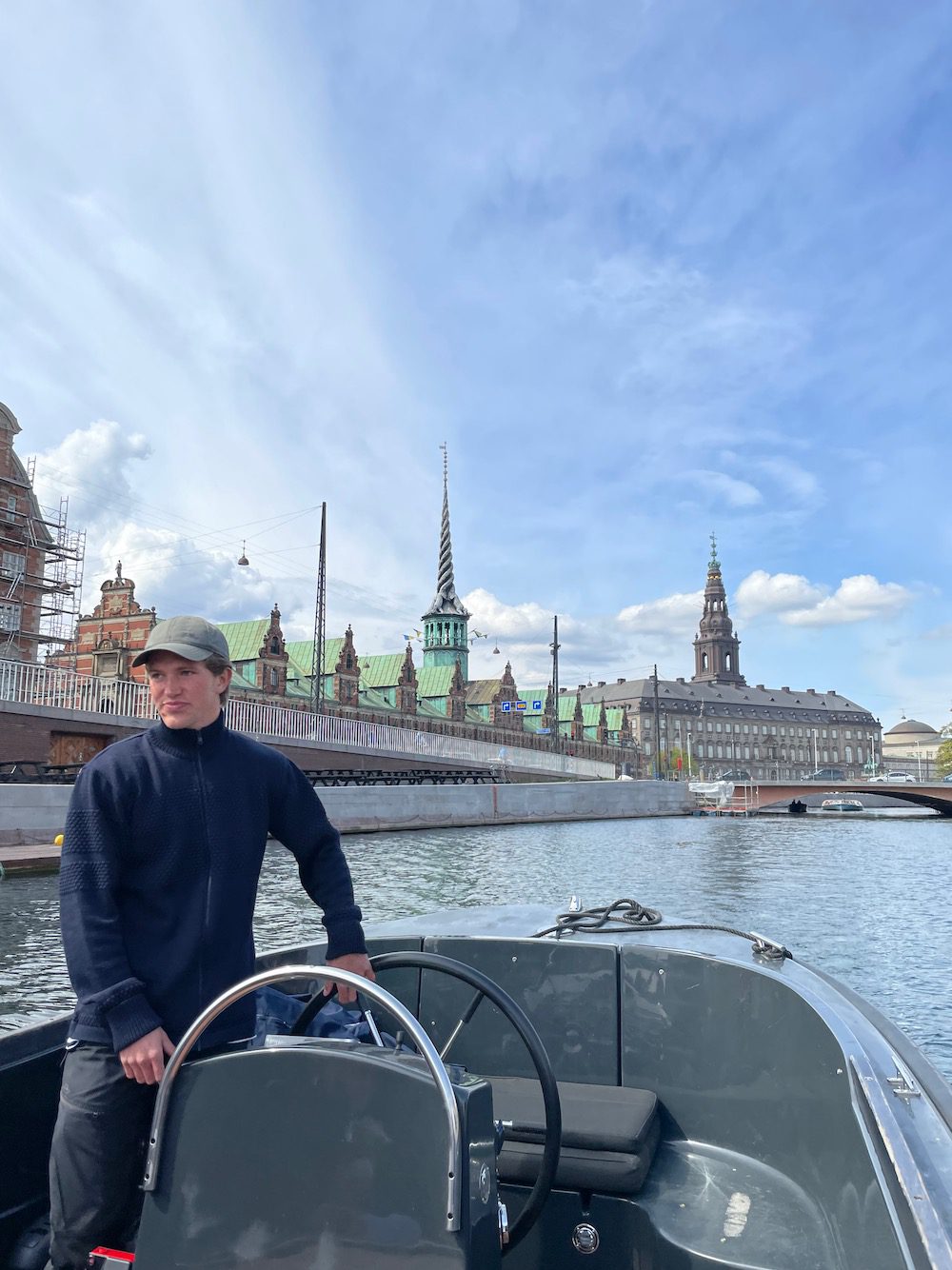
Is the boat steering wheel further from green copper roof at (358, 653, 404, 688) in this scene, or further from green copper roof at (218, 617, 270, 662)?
green copper roof at (358, 653, 404, 688)

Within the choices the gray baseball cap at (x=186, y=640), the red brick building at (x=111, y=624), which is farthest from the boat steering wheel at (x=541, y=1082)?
the red brick building at (x=111, y=624)

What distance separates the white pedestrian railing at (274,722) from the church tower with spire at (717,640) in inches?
4651

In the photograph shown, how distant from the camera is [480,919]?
4684 millimetres

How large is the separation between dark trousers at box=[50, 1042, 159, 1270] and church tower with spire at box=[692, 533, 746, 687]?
173279 mm

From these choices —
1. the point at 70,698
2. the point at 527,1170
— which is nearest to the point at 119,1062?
the point at 527,1170

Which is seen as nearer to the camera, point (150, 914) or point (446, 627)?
point (150, 914)

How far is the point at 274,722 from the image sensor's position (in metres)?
36.2

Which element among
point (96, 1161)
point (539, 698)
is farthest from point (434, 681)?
point (96, 1161)

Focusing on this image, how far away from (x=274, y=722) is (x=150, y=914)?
34804mm

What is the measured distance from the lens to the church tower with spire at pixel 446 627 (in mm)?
99688

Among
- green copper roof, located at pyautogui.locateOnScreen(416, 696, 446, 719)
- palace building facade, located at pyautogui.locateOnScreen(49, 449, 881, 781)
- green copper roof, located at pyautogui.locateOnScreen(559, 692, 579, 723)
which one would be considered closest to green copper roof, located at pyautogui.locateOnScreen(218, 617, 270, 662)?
palace building facade, located at pyautogui.locateOnScreen(49, 449, 881, 781)

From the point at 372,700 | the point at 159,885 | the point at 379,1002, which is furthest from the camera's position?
the point at 372,700

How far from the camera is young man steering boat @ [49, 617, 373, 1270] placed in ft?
6.93

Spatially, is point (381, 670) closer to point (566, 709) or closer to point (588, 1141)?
point (566, 709)
